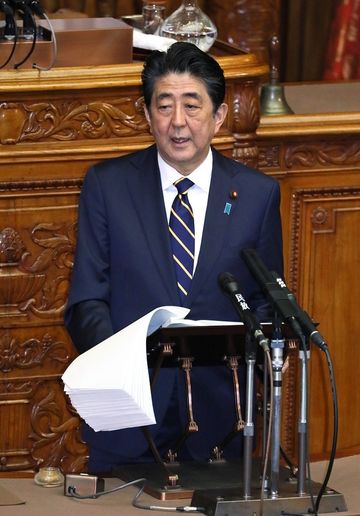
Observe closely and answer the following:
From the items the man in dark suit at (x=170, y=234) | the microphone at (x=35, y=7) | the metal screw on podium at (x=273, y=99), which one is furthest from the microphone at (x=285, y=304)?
the metal screw on podium at (x=273, y=99)

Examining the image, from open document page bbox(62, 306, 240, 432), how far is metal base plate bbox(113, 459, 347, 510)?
0.15 metres

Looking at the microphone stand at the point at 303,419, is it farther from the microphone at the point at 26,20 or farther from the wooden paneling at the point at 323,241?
the wooden paneling at the point at 323,241

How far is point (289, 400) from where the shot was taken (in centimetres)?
463

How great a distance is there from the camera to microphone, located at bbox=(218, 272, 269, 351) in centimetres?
233

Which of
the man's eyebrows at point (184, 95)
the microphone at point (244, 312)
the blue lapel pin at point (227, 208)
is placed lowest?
the blue lapel pin at point (227, 208)

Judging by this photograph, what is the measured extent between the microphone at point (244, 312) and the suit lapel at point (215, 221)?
0.57 m

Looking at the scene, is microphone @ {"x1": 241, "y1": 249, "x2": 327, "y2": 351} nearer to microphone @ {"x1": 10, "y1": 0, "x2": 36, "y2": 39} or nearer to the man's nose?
the man's nose

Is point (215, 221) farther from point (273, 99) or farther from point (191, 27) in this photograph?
point (273, 99)

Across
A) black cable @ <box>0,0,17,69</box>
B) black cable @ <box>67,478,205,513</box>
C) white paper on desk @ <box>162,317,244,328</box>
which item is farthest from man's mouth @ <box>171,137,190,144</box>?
black cable @ <box>0,0,17,69</box>

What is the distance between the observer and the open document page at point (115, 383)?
93.9 inches

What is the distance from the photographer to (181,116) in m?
3.01

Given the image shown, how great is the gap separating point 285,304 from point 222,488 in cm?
37

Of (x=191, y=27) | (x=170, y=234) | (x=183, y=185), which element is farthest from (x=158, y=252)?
(x=191, y=27)

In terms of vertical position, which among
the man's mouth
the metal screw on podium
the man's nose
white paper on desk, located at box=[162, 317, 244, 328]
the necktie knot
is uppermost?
the man's nose
